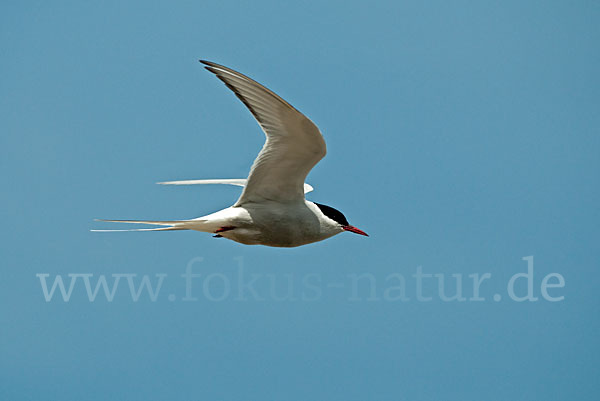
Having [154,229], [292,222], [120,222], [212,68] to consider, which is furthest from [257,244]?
[212,68]

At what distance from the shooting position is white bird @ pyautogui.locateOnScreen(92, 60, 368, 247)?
20.3 feet

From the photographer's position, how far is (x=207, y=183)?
8.03 meters

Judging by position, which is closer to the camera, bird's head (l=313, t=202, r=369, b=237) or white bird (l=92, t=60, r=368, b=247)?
white bird (l=92, t=60, r=368, b=247)

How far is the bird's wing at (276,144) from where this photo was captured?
5.68m

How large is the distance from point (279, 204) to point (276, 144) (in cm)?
77

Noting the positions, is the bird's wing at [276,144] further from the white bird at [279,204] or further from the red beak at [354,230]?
the red beak at [354,230]

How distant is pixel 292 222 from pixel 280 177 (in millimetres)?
448

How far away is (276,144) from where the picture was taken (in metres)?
6.30

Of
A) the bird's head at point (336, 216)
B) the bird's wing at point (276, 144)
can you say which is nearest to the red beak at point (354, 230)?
the bird's head at point (336, 216)

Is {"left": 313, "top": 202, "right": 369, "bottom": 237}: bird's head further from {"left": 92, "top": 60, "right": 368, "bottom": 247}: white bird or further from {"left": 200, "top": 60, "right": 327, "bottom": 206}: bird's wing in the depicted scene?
{"left": 200, "top": 60, "right": 327, "bottom": 206}: bird's wing

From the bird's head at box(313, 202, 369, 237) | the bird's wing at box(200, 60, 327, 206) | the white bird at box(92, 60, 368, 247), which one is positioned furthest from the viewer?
the bird's head at box(313, 202, 369, 237)

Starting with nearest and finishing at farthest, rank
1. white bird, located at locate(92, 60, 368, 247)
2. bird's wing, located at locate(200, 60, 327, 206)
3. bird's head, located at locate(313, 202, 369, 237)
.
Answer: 1. bird's wing, located at locate(200, 60, 327, 206)
2. white bird, located at locate(92, 60, 368, 247)
3. bird's head, located at locate(313, 202, 369, 237)

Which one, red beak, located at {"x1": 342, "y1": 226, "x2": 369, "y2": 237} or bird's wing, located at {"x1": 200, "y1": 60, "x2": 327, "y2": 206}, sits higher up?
bird's wing, located at {"x1": 200, "y1": 60, "x2": 327, "y2": 206}

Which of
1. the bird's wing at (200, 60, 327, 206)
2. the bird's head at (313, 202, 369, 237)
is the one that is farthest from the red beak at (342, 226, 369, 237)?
the bird's wing at (200, 60, 327, 206)
